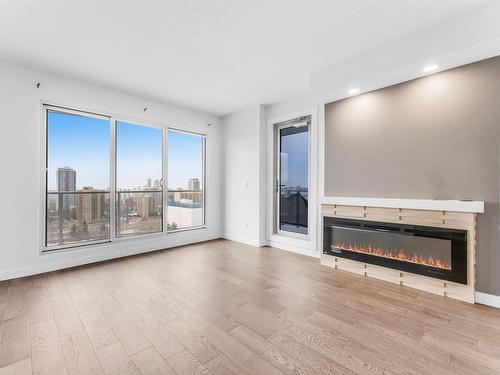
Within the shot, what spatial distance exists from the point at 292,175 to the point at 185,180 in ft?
7.38

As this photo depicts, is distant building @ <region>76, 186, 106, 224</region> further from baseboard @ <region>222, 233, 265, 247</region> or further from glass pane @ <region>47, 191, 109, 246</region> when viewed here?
→ baseboard @ <region>222, 233, 265, 247</region>

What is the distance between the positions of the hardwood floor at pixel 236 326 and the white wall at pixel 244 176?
1.75 m

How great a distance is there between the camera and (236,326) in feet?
6.67

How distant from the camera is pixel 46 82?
11.1 feet

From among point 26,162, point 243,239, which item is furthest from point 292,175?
point 26,162

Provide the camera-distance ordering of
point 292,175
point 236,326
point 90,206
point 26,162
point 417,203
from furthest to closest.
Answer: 1. point 292,175
2. point 90,206
3. point 26,162
4. point 417,203
5. point 236,326

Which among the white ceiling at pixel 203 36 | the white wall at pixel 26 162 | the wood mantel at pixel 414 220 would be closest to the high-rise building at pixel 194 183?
the white wall at pixel 26 162

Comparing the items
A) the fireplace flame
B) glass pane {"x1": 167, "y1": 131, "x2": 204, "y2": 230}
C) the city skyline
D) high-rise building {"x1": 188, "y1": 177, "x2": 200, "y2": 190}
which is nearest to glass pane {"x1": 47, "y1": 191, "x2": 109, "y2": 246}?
the city skyline

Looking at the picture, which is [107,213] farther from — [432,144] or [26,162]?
[432,144]

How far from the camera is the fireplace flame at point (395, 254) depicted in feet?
8.92

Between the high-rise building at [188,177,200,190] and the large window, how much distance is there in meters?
0.02

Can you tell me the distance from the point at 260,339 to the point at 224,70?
319 centimetres

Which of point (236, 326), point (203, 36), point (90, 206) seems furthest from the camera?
point (90, 206)

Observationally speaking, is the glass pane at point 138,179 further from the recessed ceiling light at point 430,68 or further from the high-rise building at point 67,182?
the recessed ceiling light at point 430,68
